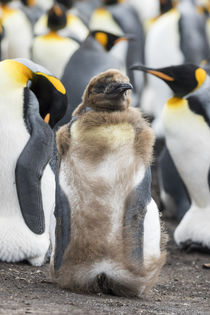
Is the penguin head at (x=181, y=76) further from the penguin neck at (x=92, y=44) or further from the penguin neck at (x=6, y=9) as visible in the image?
the penguin neck at (x=6, y=9)

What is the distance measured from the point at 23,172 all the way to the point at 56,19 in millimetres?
6132

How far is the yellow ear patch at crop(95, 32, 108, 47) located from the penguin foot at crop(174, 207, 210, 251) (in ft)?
8.89

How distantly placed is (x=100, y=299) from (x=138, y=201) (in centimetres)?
48

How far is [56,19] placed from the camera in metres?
10.5

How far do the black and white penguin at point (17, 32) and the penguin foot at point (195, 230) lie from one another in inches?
270

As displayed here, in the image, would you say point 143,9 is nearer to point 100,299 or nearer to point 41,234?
point 41,234

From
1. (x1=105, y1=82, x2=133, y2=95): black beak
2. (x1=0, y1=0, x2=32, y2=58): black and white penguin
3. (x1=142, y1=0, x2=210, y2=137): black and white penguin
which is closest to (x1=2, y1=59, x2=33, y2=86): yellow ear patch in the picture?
(x1=105, y1=82, x2=133, y2=95): black beak

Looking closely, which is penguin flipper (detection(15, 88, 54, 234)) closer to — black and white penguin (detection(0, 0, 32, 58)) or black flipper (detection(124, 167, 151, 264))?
black flipper (detection(124, 167, 151, 264))

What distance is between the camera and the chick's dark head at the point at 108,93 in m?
3.74

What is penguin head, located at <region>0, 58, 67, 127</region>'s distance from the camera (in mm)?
4762

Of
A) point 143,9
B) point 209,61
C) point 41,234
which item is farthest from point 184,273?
point 143,9

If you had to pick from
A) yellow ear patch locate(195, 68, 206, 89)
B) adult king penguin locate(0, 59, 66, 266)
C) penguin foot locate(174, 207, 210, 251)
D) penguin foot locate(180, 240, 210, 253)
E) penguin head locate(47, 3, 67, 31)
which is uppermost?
penguin head locate(47, 3, 67, 31)

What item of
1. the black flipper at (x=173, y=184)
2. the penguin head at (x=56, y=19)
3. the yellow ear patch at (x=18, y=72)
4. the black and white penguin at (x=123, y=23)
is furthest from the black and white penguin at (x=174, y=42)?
the yellow ear patch at (x=18, y=72)

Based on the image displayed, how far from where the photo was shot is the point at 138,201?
3.64m
